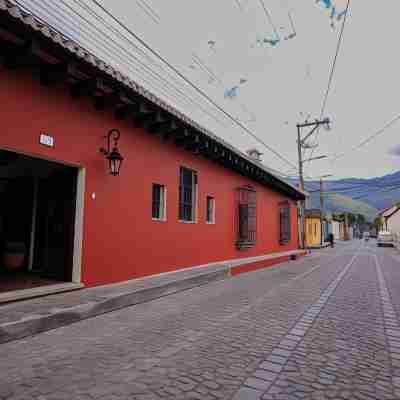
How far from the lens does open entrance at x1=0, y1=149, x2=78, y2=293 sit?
573 cm

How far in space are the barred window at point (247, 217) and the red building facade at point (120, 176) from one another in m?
0.60

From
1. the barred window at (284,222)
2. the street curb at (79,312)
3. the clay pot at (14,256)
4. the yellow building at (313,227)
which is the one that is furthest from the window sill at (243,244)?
the yellow building at (313,227)

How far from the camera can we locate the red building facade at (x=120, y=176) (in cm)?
462

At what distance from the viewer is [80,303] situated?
4543 millimetres

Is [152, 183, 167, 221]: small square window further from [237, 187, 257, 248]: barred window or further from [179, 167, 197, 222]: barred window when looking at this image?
[237, 187, 257, 248]: barred window

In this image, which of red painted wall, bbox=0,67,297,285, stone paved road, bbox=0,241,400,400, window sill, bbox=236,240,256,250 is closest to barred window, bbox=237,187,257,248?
window sill, bbox=236,240,256,250

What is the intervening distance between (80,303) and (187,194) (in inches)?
183

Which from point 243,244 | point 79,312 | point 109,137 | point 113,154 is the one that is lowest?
point 79,312

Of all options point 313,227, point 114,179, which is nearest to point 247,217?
point 114,179

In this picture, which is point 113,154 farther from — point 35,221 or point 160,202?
point 35,221

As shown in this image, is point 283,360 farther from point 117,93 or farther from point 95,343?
point 117,93

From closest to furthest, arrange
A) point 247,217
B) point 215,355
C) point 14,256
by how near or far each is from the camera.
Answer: point 215,355
point 14,256
point 247,217

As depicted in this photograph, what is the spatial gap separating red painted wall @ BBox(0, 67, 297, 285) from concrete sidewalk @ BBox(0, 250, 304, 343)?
50cm

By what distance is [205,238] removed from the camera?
9609 mm
